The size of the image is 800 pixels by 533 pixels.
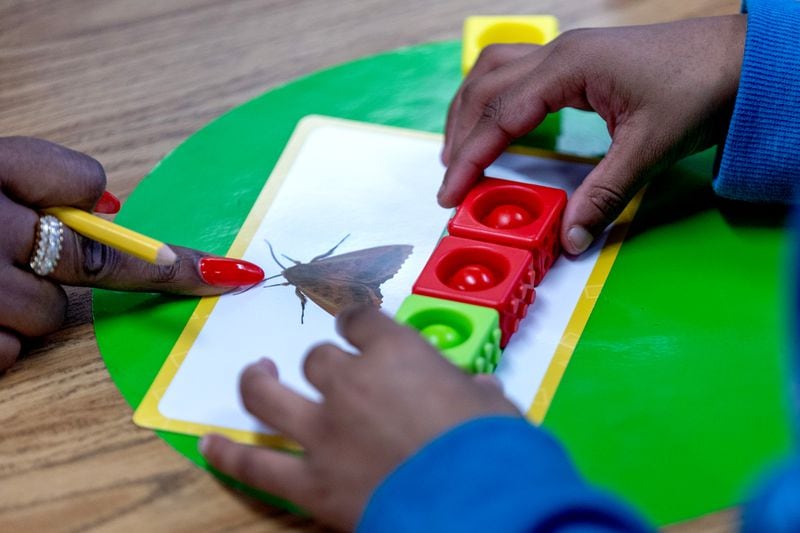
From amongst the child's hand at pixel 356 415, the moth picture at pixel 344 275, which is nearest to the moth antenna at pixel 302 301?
the moth picture at pixel 344 275

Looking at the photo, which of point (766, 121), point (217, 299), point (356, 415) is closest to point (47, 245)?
point (217, 299)

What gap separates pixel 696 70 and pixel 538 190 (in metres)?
0.14

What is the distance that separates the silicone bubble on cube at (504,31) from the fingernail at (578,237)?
9.6 inches

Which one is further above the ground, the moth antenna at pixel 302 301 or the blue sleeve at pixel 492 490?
the blue sleeve at pixel 492 490

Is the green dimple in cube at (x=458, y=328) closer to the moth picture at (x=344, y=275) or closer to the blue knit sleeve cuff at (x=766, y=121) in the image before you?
the moth picture at (x=344, y=275)

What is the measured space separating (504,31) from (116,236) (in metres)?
0.42

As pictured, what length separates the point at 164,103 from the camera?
87 centimetres

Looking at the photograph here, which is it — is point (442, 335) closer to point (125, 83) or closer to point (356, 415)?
point (356, 415)

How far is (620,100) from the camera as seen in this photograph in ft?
2.29

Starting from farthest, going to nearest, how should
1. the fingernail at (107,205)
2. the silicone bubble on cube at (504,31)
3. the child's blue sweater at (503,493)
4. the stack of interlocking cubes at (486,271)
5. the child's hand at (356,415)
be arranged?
1. the silicone bubble on cube at (504,31)
2. the fingernail at (107,205)
3. the stack of interlocking cubes at (486,271)
4. the child's hand at (356,415)
5. the child's blue sweater at (503,493)

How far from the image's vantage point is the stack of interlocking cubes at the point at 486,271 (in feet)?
1.93

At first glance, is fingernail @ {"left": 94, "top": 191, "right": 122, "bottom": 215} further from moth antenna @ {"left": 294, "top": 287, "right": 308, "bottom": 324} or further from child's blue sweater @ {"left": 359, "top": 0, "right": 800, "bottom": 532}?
Result: child's blue sweater @ {"left": 359, "top": 0, "right": 800, "bottom": 532}

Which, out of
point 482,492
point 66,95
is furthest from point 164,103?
point 482,492

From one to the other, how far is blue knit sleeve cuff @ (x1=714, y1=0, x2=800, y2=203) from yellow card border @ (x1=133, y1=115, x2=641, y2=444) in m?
0.08
